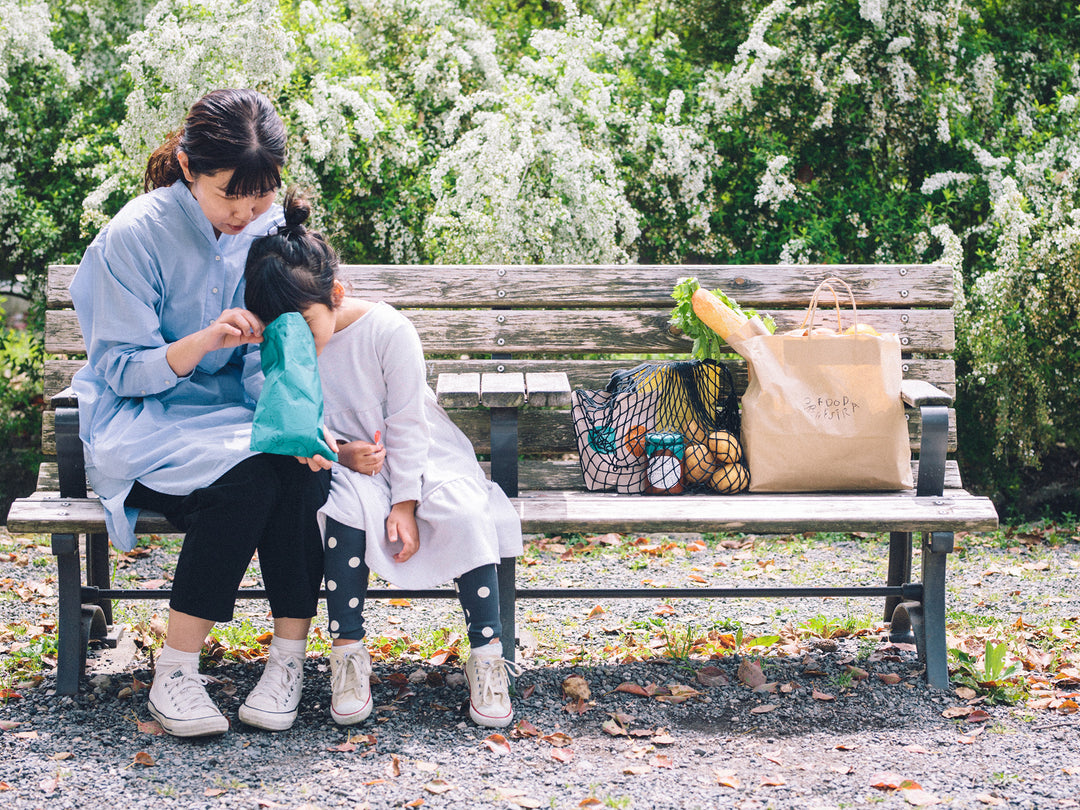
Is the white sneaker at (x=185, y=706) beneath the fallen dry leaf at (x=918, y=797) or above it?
above

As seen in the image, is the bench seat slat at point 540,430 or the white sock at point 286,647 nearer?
the white sock at point 286,647

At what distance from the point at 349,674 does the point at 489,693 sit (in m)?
0.35

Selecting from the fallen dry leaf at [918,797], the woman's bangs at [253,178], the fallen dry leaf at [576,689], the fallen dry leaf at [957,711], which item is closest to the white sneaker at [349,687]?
the fallen dry leaf at [576,689]

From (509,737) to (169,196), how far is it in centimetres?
166

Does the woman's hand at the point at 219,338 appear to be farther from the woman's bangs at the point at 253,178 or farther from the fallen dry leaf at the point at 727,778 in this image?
the fallen dry leaf at the point at 727,778

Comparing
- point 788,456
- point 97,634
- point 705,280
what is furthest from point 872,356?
point 97,634

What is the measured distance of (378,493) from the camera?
107 inches

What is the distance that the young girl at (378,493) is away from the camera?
2656mm

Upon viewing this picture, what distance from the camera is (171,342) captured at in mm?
2869

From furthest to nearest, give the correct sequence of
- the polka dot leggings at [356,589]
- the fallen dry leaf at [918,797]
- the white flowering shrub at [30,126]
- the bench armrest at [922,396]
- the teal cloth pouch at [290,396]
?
the white flowering shrub at [30,126] → the bench armrest at [922,396] → the polka dot leggings at [356,589] → the teal cloth pouch at [290,396] → the fallen dry leaf at [918,797]

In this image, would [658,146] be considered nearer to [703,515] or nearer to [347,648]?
[703,515]

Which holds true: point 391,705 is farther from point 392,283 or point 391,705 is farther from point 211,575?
point 392,283

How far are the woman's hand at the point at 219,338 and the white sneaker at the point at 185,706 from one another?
2.50 ft

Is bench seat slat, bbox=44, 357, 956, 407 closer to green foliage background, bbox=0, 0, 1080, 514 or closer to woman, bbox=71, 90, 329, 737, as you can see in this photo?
woman, bbox=71, 90, 329, 737
